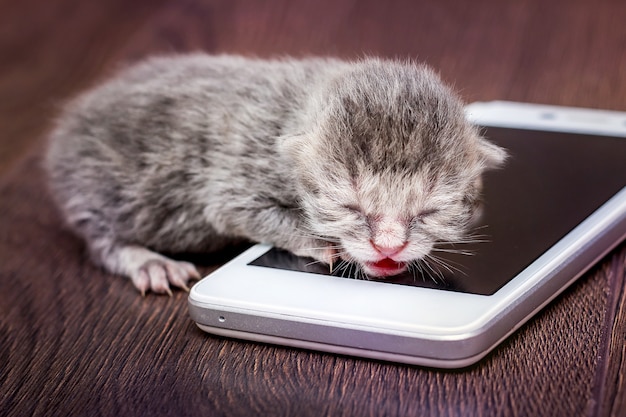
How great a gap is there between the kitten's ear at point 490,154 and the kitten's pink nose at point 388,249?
0.68 feet

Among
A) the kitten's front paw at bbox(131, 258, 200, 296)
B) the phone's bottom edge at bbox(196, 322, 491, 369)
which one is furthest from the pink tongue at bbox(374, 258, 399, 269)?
the kitten's front paw at bbox(131, 258, 200, 296)

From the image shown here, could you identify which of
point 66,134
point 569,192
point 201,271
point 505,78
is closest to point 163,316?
point 201,271

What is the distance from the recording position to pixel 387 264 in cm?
115

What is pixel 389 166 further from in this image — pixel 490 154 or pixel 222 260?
pixel 222 260

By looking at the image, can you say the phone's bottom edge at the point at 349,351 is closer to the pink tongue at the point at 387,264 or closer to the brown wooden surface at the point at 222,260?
the brown wooden surface at the point at 222,260

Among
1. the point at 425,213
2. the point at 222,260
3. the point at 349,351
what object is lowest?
the point at 222,260

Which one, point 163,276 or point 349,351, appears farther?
point 163,276

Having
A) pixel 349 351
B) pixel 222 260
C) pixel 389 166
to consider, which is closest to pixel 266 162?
pixel 222 260

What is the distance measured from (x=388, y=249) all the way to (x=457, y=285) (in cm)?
10

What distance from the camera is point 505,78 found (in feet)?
6.27

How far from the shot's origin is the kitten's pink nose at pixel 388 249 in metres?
1.11

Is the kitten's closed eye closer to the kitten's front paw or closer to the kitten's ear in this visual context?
the kitten's ear

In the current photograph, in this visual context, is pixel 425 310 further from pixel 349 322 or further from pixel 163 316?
pixel 163 316

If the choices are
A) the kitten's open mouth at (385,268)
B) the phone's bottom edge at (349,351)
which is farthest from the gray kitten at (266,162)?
the phone's bottom edge at (349,351)
